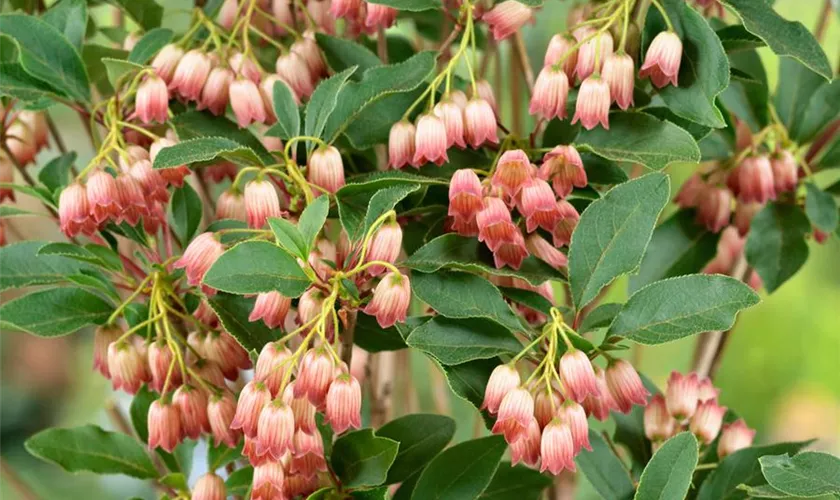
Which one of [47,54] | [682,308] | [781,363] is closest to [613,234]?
[682,308]

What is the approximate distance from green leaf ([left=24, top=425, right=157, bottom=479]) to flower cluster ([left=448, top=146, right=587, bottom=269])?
0.31 m

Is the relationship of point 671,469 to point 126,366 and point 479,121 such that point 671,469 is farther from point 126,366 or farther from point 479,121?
point 126,366

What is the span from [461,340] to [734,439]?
289 mm

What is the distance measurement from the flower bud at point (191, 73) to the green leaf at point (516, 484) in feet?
1.14

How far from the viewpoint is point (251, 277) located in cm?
58

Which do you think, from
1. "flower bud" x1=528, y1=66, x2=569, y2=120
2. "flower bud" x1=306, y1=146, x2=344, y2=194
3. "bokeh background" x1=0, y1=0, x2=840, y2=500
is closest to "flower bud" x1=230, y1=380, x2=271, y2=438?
"flower bud" x1=306, y1=146, x2=344, y2=194

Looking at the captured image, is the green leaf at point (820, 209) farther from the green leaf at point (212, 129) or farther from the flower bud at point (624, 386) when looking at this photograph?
the green leaf at point (212, 129)

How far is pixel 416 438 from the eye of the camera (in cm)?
73

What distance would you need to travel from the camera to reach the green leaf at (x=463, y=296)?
63cm

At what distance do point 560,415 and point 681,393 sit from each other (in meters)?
0.20

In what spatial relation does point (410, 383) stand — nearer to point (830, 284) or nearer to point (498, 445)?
point (498, 445)

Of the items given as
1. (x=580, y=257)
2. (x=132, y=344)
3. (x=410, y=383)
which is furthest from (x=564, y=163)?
(x=410, y=383)

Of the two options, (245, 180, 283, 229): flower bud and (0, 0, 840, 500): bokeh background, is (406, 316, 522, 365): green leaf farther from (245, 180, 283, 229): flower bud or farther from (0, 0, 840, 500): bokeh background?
(0, 0, 840, 500): bokeh background

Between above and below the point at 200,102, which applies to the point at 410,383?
below
